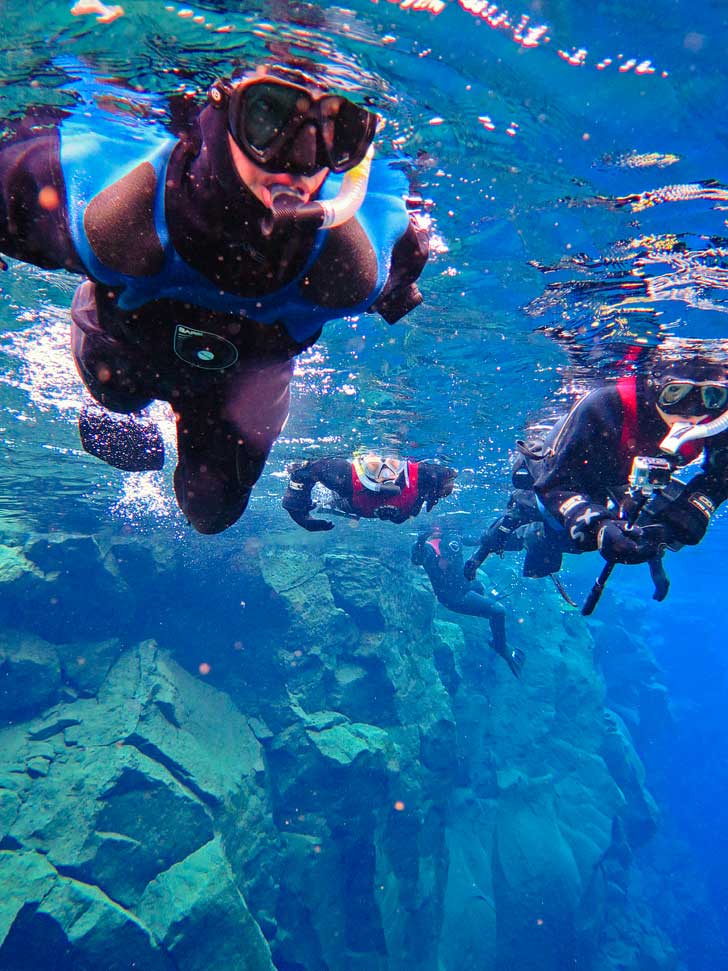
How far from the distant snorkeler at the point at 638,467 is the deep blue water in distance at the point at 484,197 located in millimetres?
2777

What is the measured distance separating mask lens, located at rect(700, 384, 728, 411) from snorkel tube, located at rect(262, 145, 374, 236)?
494 centimetres

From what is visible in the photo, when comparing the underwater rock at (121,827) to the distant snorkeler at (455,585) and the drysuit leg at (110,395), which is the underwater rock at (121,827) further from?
the drysuit leg at (110,395)

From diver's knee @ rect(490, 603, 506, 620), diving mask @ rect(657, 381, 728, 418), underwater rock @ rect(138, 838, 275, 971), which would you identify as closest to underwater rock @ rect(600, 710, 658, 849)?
diver's knee @ rect(490, 603, 506, 620)

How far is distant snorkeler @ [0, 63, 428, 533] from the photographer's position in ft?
4.93

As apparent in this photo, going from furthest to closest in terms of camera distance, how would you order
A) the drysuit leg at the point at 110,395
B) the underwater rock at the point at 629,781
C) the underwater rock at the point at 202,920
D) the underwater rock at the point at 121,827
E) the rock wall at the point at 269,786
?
the underwater rock at the point at 629,781, the rock wall at the point at 269,786, the underwater rock at the point at 202,920, the underwater rock at the point at 121,827, the drysuit leg at the point at 110,395

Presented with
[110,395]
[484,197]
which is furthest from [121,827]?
[484,197]

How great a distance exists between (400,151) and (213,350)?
16.5 ft

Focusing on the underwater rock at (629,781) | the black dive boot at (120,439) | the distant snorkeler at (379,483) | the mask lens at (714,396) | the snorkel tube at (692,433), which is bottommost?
the underwater rock at (629,781)

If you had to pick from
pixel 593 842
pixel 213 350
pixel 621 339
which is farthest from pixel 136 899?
pixel 593 842

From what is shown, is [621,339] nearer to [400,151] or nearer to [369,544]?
[400,151]

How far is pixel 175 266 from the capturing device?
70.4 inches

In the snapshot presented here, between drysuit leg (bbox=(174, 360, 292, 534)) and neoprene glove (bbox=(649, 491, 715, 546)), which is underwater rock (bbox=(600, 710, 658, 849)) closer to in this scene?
neoprene glove (bbox=(649, 491, 715, 546))

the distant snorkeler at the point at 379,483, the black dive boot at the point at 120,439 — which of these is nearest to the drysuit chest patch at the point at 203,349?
the black dive boot at the point at 120,439

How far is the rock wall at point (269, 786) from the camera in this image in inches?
382
